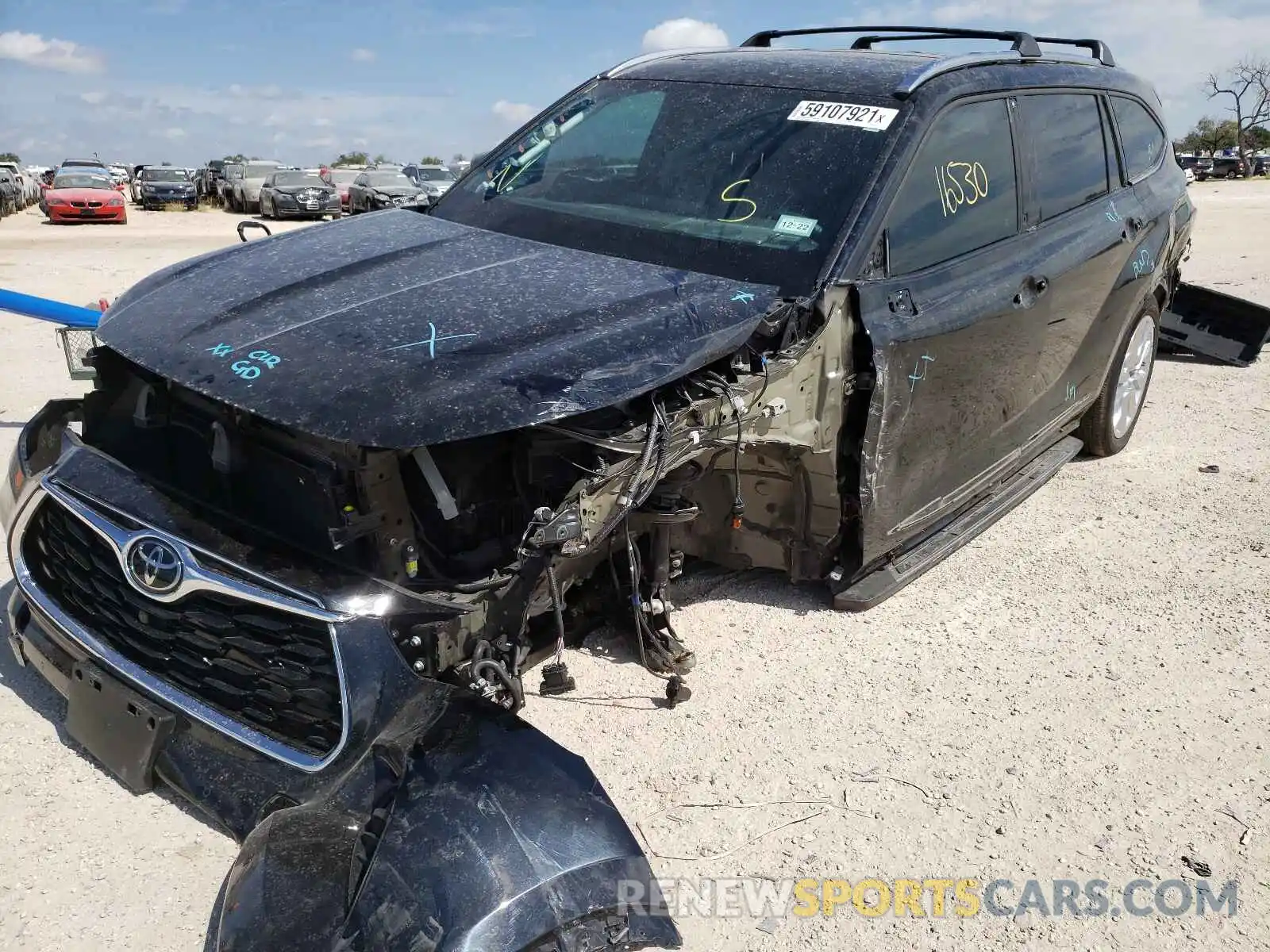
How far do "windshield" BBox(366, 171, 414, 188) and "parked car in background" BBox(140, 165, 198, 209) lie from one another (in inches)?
293

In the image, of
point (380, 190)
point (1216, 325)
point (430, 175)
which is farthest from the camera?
point (430, 175)

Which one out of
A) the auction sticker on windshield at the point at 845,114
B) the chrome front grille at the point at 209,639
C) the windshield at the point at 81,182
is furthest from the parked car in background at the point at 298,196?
the chrome front grille at the point at 209,639

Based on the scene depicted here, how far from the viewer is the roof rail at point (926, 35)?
4.28m

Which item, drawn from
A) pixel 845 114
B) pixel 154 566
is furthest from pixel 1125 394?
pixel 154 566

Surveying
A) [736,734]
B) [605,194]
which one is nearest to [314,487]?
[736,734]

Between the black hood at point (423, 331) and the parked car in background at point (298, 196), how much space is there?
2154 cm

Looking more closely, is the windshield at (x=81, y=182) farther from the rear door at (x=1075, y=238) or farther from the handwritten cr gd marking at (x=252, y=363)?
the handwritten cr gd marking at (x=252, y=363)

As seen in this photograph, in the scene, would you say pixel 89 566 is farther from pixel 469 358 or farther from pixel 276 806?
pixel 469 358

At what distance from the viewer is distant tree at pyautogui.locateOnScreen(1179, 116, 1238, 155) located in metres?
59.8

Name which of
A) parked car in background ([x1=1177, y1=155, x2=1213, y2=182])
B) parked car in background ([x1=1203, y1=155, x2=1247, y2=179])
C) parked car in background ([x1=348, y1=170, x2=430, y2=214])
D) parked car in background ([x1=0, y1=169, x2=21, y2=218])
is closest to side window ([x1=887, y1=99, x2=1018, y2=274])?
parked car in background ([x1=348, y1=170, x2=430, y2=214])

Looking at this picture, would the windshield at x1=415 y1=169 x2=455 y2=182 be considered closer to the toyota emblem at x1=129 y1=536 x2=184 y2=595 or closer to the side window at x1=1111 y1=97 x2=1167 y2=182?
the side window at x1=1111 y1=97 x2=1167 y2=182

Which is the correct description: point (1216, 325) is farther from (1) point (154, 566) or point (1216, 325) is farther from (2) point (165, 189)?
(2) point (165, 189)

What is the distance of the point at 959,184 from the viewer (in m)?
3.63

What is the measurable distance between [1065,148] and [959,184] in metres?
1.04
